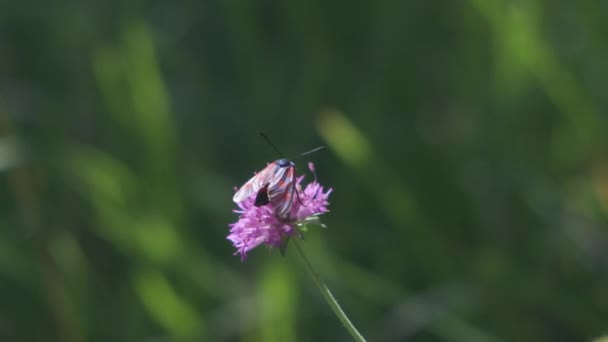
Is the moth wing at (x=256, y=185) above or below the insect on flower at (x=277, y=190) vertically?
above

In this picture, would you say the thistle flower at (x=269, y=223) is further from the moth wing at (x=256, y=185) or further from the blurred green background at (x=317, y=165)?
the blurred green background at (x=317, y=165)

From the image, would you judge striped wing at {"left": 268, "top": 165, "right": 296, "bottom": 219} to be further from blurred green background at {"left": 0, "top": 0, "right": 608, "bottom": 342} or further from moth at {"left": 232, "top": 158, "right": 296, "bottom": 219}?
blurred green background at {"left": 0, "top": 0, "right": 608, "bottom": 342}

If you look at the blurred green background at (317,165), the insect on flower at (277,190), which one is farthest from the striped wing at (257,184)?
the blurred green background at (317,165)

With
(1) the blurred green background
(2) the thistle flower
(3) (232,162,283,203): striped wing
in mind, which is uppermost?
(1) the blurred green background

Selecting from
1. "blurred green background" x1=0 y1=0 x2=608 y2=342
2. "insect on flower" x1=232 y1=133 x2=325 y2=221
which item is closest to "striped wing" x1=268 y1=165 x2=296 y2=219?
"insect on flower" x1=232 y1=133 x2=325 y2=221

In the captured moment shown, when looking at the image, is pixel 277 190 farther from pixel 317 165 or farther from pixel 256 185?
pixel 317 165
